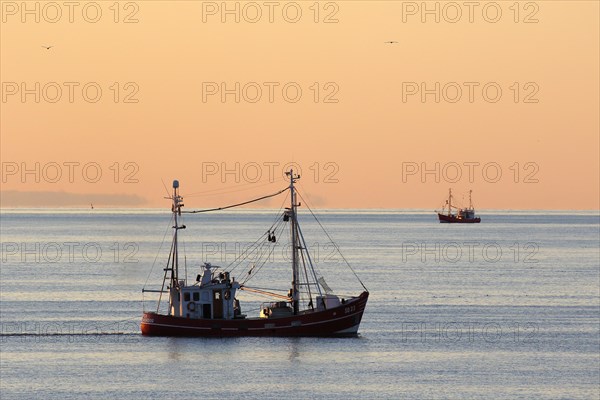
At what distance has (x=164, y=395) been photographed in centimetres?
8331

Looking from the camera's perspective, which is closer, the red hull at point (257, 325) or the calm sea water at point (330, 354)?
the calm sea water at point (330, 354)

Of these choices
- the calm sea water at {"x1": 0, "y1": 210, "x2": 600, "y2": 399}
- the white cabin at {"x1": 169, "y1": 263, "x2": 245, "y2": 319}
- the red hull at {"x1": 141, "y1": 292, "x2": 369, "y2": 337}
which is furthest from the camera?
the red hull at {"x1": 141, "y1": 292, "x2": 369, "y2": 337}

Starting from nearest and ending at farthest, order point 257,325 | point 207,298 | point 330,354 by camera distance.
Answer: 1. point 330,354
2. point 207,298
3. point 257,325

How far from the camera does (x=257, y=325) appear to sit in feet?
347

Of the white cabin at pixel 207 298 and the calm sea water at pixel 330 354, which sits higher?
the white cabin at pixel 207 298

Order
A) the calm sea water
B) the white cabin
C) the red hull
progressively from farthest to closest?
1. the red hull
2. the white cabin
3. the calm sea water

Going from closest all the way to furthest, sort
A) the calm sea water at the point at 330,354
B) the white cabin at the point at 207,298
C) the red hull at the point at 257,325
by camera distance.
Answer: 1. the calm sea water at the point at 330,354
2. the white cabin at the point at 207,298
3. the red hull at the point at 257,325

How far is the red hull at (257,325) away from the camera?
346 ft

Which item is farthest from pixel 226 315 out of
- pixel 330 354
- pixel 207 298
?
pixel 330 354

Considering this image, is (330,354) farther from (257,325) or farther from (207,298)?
(207,298)

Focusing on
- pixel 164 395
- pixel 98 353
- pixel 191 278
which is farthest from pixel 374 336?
pixel 191 278

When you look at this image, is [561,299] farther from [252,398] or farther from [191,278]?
Answer: [252,398]

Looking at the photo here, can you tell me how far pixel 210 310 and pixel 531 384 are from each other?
95.5 feet

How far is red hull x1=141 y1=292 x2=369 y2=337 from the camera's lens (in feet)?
346
